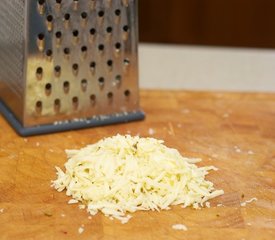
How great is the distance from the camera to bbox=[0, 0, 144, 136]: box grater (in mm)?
1526

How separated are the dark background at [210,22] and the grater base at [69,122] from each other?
4.01 ft

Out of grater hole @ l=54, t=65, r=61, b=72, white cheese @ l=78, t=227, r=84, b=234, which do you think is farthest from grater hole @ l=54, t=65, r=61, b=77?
white cheese @ l=78, t=227, r=84, b=234

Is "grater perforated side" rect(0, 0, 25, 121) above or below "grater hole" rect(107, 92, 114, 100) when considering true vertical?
above

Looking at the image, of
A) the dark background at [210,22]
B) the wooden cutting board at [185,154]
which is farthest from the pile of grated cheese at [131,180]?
the dark background at [210,22]

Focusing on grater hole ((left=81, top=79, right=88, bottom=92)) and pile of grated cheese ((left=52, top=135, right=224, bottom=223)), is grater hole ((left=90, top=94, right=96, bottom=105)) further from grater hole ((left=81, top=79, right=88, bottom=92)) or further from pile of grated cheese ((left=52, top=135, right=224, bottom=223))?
pile of grated cheese ((left=52, top=135, right=224, bottom=223))

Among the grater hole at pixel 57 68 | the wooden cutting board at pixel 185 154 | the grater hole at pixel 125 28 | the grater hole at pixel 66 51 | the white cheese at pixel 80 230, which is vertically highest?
the grater hole at pixel 125 28

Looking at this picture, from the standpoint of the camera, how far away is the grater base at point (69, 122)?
156 centimetres

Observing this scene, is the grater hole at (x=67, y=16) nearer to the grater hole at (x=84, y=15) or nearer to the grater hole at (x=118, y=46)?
the grater hole at (x=84, y=15)

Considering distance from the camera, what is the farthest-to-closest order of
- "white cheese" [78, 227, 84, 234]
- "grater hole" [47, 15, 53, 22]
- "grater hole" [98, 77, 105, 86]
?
1. "grater hole" [98, 77, 105, 86]
2. "grater hole" [47, 15, 53, 22]
3. "white cheese" [78, 227, 84, 234]

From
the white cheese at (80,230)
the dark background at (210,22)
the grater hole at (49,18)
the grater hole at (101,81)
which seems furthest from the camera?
the dark background at (210,22)

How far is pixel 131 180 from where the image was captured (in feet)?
4.24

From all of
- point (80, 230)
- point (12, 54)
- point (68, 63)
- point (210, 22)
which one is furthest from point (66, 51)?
point (210, 22)

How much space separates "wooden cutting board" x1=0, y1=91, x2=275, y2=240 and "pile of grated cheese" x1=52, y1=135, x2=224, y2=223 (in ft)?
0.07

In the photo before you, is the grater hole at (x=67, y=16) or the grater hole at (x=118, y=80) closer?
the grater hole at (x=67, y=16)
